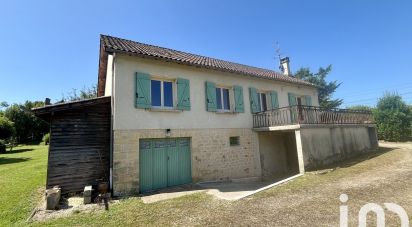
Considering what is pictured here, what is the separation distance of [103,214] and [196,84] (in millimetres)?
6457

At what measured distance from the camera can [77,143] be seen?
323 inches

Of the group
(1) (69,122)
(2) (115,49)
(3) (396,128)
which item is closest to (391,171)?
(2) (115,49)

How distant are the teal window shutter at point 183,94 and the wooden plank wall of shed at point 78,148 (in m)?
3.07

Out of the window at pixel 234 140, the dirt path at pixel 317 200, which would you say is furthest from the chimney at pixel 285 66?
the dirt path at pixel 317 200

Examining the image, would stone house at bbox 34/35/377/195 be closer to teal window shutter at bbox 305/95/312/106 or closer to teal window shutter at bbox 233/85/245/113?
teal window shutter at bbox 233/85/245/113

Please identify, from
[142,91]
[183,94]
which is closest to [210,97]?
[183,94]

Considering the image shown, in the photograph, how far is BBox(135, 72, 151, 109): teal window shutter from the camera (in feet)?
28.2

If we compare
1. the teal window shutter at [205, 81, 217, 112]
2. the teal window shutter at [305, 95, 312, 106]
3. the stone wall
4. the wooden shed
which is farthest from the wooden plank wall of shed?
the teal window shutter at [305, 95, 312, 106]

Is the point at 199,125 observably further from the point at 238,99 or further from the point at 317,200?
the point at 317,200

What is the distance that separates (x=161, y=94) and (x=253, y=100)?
531 cm

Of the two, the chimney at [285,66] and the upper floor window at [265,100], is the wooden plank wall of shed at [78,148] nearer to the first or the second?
the upper floor window at [265,100]

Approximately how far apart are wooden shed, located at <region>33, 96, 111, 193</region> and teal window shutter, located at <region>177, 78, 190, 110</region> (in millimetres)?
2844

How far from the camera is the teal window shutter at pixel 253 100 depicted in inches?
476

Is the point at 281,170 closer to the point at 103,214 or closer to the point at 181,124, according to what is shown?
the point at 181,124
